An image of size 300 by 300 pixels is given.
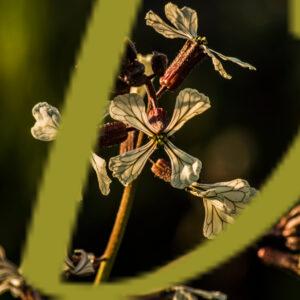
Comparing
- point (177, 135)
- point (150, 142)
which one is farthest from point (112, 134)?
point (177, 135)

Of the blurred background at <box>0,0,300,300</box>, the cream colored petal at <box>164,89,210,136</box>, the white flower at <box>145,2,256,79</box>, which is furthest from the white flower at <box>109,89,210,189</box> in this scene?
the blurred background at <box>0,0,300,300</box>

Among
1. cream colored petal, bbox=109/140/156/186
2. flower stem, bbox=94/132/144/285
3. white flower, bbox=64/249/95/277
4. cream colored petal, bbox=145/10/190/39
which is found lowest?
white flower, bbox=64/249/95/277

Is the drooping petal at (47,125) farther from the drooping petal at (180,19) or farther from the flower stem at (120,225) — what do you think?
the drooping petal at (180,19)

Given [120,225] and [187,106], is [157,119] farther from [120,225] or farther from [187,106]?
[120,225]

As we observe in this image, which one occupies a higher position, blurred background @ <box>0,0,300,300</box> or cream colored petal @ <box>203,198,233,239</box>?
→ cream colored petal @ <box>203,198,233,239</box>

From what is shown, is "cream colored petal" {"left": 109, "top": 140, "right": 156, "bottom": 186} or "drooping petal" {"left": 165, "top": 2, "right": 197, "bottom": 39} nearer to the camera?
"cream colored petal" {"left": 109, "top": 140, "right": 156, "bottom": 186}

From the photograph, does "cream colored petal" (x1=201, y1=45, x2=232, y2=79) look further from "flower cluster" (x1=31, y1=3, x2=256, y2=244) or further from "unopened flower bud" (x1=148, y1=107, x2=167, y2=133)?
"unopened flower bud" (x1=148, y1=107, x2=167, y2=133)
